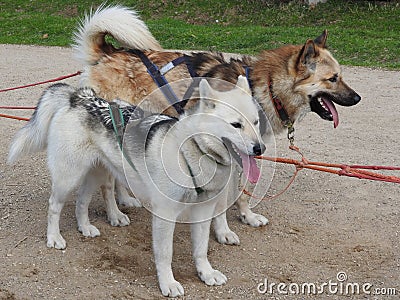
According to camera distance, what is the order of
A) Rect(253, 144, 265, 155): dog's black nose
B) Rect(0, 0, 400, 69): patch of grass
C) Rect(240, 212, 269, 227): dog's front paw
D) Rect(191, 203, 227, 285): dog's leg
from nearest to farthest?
Rect(253, 144, 265, 155): dog's black nose < Rect(191, 203, 227, 285): dog's leg < Rect(240, 212, 269, 227): dog's front paw < Rect(0, 0, 400, 69): patch of grass

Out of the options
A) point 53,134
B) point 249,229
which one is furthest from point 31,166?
point 249,229

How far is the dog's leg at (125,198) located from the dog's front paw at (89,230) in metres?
0.68

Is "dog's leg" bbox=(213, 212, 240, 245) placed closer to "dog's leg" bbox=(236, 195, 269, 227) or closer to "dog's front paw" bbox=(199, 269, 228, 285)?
→ "dog's leg" bbox=(236, 195, 269, 227)

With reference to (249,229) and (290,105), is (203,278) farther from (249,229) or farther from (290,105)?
(290,105)

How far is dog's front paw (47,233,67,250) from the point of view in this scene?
4.47m

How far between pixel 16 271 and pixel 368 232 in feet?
9.32

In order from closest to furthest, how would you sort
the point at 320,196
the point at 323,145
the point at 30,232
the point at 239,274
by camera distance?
the point at 239,274, the point at 30,232, the point at 320,196, the point at 323,145

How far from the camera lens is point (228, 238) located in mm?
4742

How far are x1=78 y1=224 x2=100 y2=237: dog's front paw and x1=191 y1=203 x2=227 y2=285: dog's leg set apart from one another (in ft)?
3.30

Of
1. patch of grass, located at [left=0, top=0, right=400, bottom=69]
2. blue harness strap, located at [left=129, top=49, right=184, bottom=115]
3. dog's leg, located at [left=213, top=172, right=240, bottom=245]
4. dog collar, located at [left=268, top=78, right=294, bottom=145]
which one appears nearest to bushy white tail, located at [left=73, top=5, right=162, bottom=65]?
blue harness strap, located at [left=129, top=49, right=184, bottom=115]

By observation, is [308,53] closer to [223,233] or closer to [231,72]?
[231,72]

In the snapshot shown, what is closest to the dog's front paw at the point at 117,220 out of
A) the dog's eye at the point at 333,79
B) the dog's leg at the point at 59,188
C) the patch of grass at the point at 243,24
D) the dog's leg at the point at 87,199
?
the dog's leg at the point at 87,199

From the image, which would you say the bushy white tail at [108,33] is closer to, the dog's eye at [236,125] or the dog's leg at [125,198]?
the dog's leg at [125,198]

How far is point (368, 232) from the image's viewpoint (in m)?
4.95
